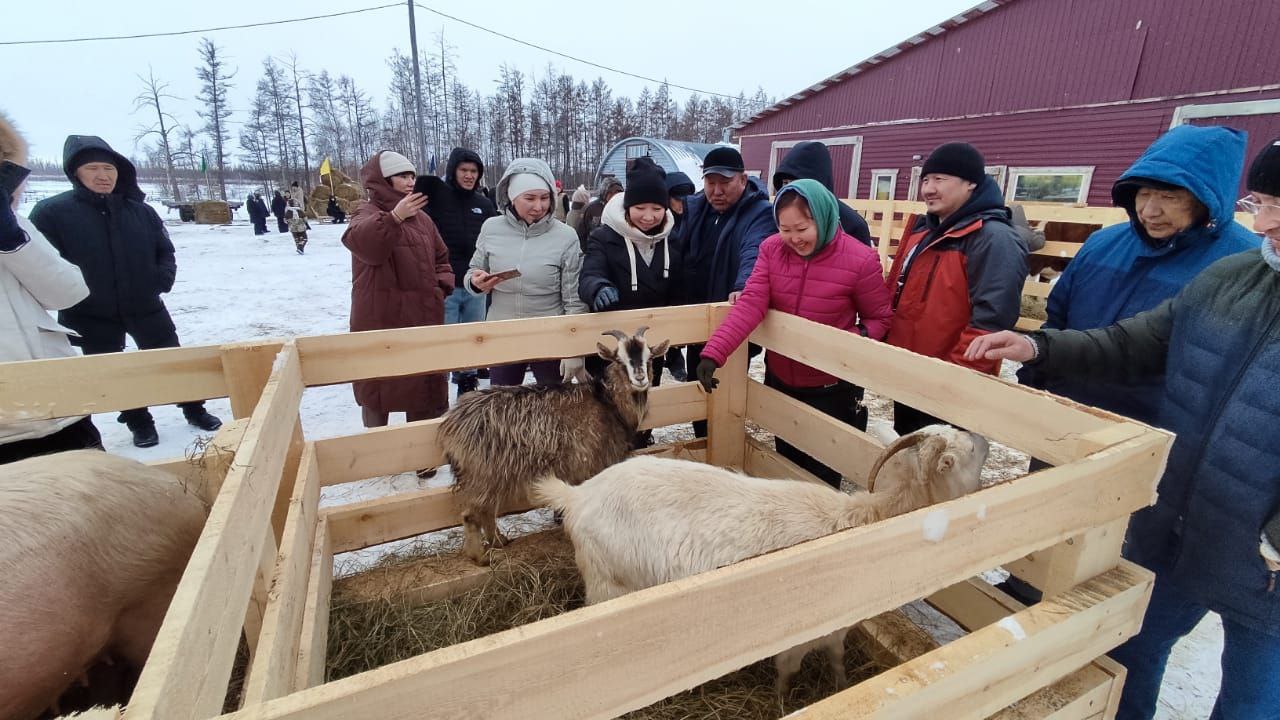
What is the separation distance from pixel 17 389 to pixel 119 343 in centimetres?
321

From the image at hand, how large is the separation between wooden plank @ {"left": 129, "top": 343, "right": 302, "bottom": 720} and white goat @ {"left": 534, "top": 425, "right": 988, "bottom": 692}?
3.71 ft

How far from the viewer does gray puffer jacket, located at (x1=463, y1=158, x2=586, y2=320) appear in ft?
12.6

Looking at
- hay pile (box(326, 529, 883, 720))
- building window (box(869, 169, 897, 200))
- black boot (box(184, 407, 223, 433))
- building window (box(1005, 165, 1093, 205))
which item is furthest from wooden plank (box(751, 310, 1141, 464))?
building window (box(869, 169, 897, 200))

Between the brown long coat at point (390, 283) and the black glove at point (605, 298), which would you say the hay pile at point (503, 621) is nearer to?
the brown long coat at point (390, 283)

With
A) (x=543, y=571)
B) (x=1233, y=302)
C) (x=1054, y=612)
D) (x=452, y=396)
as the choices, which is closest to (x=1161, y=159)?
(x=1233, y=302)

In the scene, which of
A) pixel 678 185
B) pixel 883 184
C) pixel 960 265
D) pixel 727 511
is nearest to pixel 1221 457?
pixel 960 265

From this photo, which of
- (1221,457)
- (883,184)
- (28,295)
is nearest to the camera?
(1221,457)

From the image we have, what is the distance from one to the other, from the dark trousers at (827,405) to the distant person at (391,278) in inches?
92.5

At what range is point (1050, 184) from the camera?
13.1 meters

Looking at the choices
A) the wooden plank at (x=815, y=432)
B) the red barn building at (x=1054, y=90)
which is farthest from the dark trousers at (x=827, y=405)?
the red barn building at (x=1054, y=90)

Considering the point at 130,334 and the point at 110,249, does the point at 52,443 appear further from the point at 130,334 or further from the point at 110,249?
the point at 110,249

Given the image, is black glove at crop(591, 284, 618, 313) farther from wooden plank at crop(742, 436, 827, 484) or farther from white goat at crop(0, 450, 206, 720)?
white goat at crop(0, 450, 206, 720)

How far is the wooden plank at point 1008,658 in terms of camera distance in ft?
4.00

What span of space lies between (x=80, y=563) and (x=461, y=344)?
Result: 1420 millimetres
